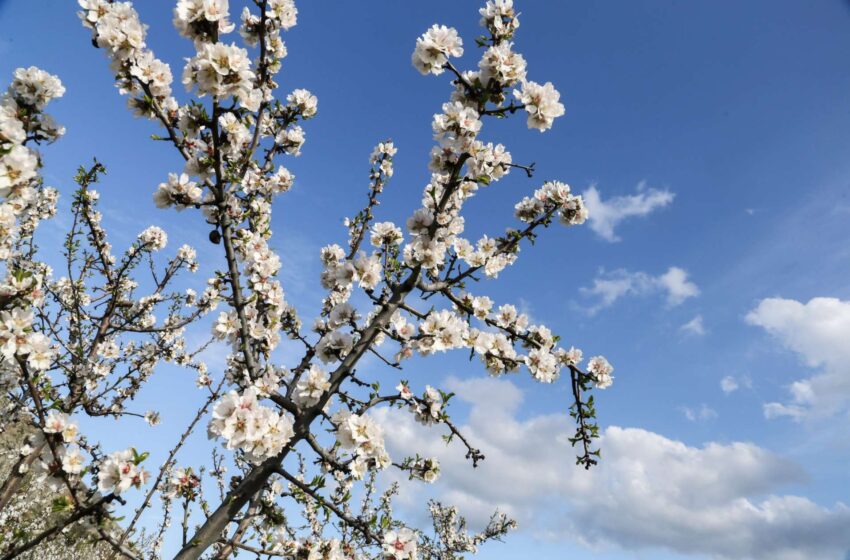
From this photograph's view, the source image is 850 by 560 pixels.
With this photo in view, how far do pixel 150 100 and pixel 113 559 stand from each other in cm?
452

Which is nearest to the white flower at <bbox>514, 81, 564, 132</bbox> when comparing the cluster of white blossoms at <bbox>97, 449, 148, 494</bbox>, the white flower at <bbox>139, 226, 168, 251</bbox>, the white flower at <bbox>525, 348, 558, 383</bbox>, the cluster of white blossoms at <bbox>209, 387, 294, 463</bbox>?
the white flower at <bbox>525, 348, 558, 383</bbox>

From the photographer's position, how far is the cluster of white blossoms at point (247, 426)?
3.15 metres

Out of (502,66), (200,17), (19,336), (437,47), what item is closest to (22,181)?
(19,336)

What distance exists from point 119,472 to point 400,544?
2031 mm

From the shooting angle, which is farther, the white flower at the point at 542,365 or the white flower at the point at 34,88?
the white flower at the point at 542,365

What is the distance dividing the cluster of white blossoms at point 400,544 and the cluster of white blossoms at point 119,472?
1.78 meters

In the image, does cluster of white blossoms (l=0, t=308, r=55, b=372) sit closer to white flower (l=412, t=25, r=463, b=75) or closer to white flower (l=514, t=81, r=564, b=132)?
white flower (l=412, t=25, r=463, b=75)

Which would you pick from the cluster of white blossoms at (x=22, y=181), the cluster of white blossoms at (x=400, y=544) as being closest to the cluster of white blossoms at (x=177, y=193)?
the cluster of white blossoms at (x=22, y=181)

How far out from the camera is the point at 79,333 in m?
7.98

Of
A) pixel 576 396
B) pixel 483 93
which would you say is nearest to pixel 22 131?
pixel 483 93

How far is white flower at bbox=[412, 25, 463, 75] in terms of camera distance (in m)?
3.97

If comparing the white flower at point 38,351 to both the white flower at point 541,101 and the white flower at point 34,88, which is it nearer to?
the white flower at point 34,88

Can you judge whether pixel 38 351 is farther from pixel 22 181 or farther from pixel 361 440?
pixel 361 440

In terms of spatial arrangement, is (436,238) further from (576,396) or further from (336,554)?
(336,554)
